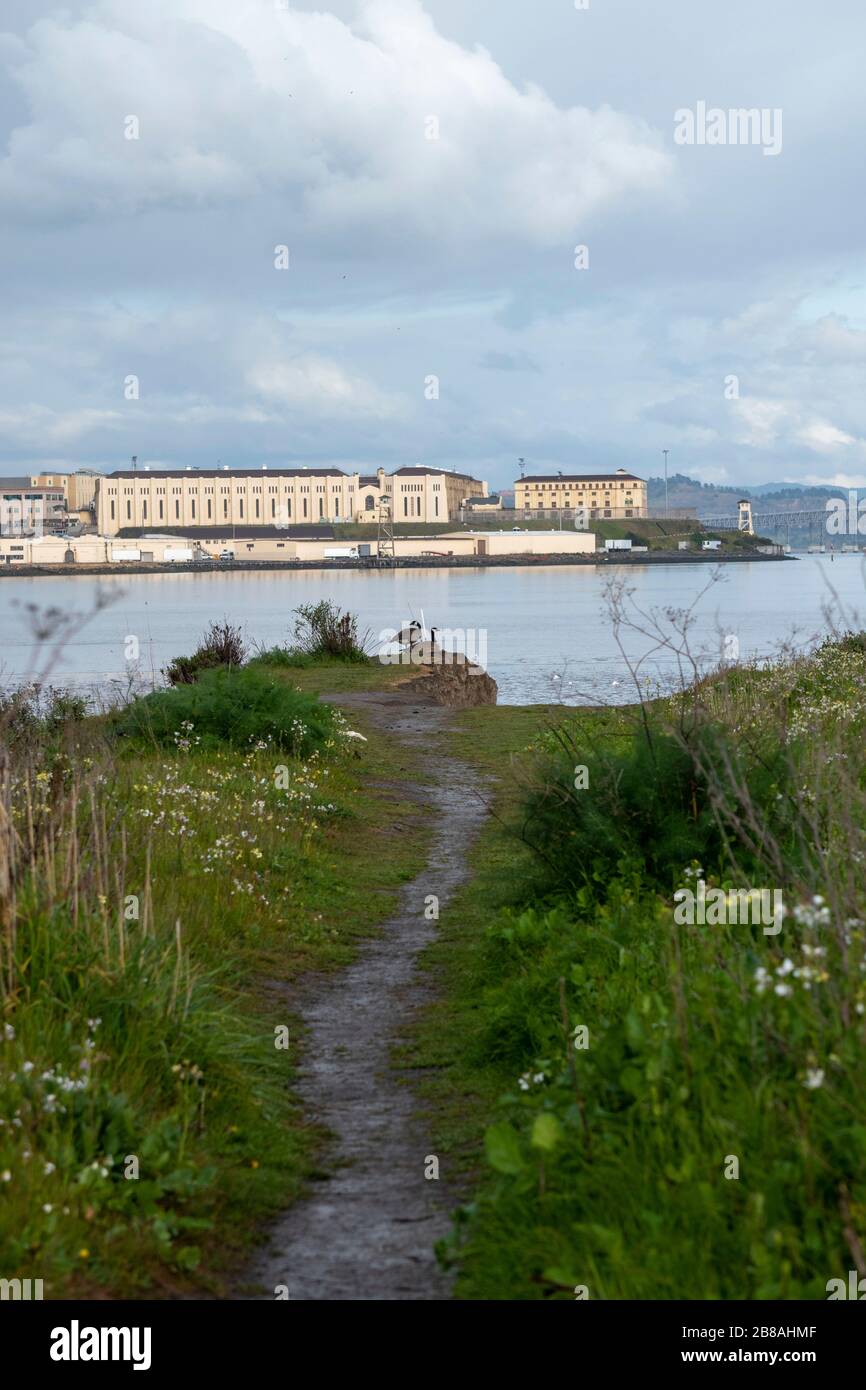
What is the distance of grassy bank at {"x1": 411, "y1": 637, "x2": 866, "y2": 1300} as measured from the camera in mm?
4117

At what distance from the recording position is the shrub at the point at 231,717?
14.8 m

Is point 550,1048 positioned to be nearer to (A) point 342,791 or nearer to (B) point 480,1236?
(B) point 480,1236

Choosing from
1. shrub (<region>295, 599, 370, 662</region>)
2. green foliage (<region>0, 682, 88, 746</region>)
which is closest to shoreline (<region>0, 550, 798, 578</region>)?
shrub (<region>295, 599, 370, 662</region>)

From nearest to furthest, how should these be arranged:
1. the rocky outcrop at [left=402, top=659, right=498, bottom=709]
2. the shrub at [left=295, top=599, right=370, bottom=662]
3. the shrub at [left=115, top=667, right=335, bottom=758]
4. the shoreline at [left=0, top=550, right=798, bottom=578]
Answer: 1. the shrub at [left=115, top=667, right=335, bottom=758]
2. the rocky outcrop at [left=402, top=659, right=498, bottom=709]
3. the shrub at [left=295, top=599, right=370, bottom=662]
4. the shoreline at [left=0, top=550, right=798, bottom=578]

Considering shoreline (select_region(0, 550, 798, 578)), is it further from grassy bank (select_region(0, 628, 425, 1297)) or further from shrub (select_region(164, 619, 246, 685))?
grassy bank (select_region(0, 628, 425, 1297))

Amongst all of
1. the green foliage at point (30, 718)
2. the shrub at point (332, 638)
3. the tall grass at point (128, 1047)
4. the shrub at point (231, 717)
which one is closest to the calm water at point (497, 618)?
the green foliage at point (30, 718)

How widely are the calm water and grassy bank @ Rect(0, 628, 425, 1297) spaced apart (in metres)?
1.18

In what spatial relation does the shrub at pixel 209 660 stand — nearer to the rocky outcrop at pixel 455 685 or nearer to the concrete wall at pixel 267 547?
the rocky outcrop at pixel 455 685

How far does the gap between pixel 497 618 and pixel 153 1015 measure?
62.2 meters

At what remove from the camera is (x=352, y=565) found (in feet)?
535

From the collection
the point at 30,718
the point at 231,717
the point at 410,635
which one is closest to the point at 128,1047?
the point at 30,718

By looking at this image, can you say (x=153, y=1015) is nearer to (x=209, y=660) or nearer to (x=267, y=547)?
(x=209, y=660)
